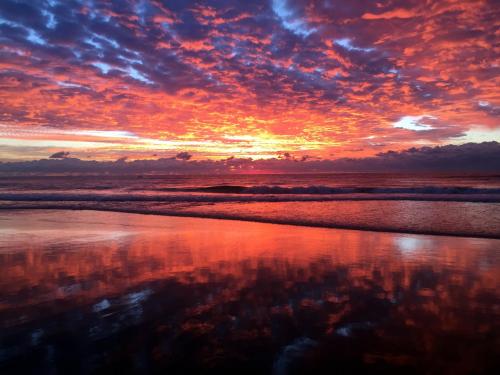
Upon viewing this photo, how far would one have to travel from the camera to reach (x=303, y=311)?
15.4 ft

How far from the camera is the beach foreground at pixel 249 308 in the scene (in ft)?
11.4

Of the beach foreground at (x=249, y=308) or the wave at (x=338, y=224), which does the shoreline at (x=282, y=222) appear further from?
the beach foreground at (x=249, y=308)

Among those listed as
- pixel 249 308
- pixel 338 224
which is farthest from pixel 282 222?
pixel 249 308

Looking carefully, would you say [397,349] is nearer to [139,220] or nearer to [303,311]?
[303,311]

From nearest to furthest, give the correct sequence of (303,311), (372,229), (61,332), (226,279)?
(61,332) < (303,311) < (226,279) < (372,229)

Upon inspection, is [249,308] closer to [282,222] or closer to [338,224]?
[338,224]

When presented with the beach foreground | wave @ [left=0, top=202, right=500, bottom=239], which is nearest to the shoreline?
wave @ [left=0, top=202, right=500, bottom=239]

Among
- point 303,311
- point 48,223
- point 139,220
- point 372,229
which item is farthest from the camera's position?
point 139,220

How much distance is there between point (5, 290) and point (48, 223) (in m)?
9.31

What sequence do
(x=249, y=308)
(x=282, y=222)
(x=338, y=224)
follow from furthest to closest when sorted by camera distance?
1. (x=282, y=222)
2. (x=338, y=224)
3. (x=249, y=308)

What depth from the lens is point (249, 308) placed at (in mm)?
4805

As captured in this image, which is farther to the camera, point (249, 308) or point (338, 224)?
point (338, 224)

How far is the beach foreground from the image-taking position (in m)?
3.48

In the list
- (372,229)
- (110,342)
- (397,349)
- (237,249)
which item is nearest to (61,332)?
(110,342)
